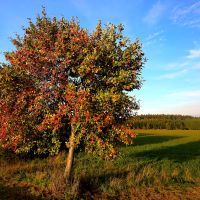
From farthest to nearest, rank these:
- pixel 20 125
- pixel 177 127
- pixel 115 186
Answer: pixel 177 127
pixel 115 186
pixel 20 125

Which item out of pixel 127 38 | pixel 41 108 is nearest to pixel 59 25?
pixel 127 38

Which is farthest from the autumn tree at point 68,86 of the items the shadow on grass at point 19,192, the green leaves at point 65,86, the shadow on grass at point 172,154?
the shadow on grass at point 172,154

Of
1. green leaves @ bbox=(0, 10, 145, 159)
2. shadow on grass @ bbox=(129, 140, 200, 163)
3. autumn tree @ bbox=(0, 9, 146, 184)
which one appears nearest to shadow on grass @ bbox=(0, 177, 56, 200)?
autumn tree @ bbox=(0, 9, 146, 184)

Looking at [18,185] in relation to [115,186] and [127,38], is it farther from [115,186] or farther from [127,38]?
[127,38]

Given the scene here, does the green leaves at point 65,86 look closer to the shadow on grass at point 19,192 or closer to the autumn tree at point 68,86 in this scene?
the autumn tree at point 68,86

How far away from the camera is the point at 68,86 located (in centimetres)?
920

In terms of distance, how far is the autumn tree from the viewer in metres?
8.63

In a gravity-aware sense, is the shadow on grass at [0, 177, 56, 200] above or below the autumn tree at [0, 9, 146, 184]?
below

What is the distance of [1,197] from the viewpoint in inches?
392

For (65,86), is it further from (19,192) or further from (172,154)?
(172,154)

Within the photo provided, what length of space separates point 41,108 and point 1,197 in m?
6.35

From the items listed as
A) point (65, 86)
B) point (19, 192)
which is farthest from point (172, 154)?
point (65, 86)

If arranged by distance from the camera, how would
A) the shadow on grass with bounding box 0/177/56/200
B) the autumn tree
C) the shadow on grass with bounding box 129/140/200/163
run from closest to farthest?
the autumn tree → the shadow on grass with bounding box 0/177/56/200 → the shadow on grass with bounding box 129/140/200/163

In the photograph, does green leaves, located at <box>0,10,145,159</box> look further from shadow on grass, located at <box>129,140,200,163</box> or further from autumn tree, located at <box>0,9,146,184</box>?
shadow on grass, located at <box>129,140,200,163</box>
